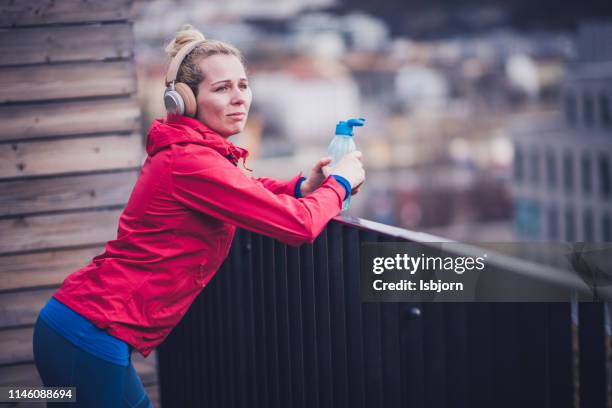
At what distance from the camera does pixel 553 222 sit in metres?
70.5

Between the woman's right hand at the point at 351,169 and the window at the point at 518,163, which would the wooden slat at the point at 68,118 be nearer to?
the woman's right hand at the point at 351,169

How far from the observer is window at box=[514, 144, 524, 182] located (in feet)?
244

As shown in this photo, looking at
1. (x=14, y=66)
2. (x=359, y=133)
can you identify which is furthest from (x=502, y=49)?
(x=14, y=66)

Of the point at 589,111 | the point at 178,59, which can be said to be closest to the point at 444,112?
the point at 589,111

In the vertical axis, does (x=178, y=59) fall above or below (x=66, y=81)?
below

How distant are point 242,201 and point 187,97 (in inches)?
15.4

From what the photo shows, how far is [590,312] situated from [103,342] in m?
1.31

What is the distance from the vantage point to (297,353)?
2678 mm

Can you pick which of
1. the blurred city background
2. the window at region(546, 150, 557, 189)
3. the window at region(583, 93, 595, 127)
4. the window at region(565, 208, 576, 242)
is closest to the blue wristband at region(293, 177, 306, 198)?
the blurred city background

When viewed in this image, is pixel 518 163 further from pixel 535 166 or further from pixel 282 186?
pixel 282 186

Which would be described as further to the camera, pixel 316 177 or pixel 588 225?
pixel 588 225

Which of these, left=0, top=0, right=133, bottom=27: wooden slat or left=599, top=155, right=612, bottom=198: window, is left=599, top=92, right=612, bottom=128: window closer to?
left=599, top=155, right=612, bottom=198: window

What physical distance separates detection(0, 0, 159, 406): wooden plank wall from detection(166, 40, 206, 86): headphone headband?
4.63ft

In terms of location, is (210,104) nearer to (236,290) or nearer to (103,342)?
(103,342)
